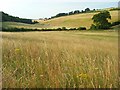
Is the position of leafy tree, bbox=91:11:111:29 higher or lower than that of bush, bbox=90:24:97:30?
higher

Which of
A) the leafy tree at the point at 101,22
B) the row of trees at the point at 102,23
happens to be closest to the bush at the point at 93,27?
the row of trees at the point at 102,23

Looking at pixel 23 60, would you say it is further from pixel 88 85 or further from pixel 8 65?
pixel 88 85

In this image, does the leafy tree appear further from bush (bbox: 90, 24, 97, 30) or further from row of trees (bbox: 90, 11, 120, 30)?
bush (bbox: 90, 24, 97, 30)

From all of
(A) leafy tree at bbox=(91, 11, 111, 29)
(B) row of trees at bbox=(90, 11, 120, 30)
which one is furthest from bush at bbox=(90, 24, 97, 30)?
(A) leafy tree at bbox=(91, 11, 111, 29)

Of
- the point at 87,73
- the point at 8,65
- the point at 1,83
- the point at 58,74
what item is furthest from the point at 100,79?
the point at 8,65

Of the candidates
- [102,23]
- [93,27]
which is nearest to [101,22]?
[102,23]

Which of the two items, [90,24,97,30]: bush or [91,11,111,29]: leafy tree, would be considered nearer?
[90,24,97,30]: bush

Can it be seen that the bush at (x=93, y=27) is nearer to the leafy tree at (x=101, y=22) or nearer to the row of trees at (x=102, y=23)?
the row of trees at (x=102, y=23)

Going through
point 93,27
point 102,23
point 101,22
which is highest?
point 101,22

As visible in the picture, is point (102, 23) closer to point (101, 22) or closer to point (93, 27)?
point (101, 22)

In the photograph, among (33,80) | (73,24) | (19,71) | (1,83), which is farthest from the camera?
(73,24)

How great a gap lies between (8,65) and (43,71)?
0.93 meters

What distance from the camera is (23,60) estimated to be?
5.45 meters

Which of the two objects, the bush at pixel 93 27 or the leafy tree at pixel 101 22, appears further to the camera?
the leafy tree at pixel 101 22
